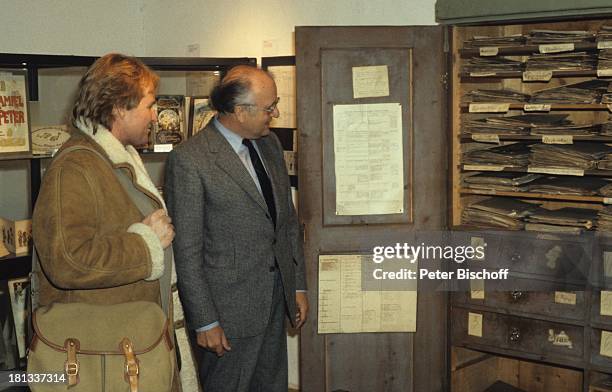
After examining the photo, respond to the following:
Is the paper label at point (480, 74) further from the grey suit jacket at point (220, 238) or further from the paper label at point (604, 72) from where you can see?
the grey suit jacket at point (220, 238)

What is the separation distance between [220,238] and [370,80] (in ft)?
3.41

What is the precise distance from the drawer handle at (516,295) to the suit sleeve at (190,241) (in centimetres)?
138

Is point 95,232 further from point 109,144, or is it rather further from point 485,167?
point 485,167

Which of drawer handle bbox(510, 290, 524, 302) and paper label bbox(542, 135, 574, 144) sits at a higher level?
paper label bbox(542, 135, 574, 144)

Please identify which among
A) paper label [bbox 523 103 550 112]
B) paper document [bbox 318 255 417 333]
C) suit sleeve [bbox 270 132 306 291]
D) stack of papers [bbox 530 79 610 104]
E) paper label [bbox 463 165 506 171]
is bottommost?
paper document [bbox 318 255 417 333]

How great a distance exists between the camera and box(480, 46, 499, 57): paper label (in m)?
3.25

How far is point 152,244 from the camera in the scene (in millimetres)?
2109

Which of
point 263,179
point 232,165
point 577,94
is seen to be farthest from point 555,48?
point 232,165

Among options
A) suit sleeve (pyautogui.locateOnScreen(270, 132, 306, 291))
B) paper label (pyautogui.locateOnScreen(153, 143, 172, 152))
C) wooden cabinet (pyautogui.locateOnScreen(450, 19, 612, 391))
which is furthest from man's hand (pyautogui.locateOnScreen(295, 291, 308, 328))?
paper label (pyautogui.locateOnScreen(153, 143, 172, 152))

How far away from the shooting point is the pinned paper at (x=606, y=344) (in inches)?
120

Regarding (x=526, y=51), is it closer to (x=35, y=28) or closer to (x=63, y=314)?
(x=63, y=314)

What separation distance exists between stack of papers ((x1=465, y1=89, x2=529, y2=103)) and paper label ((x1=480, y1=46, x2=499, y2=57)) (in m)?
0.17

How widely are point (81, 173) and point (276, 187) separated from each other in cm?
96

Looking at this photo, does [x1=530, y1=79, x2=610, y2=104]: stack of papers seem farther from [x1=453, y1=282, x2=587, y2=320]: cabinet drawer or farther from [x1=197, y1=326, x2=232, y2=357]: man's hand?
[x1=197, y1=326, x2=232, y2=357]: man's hand
